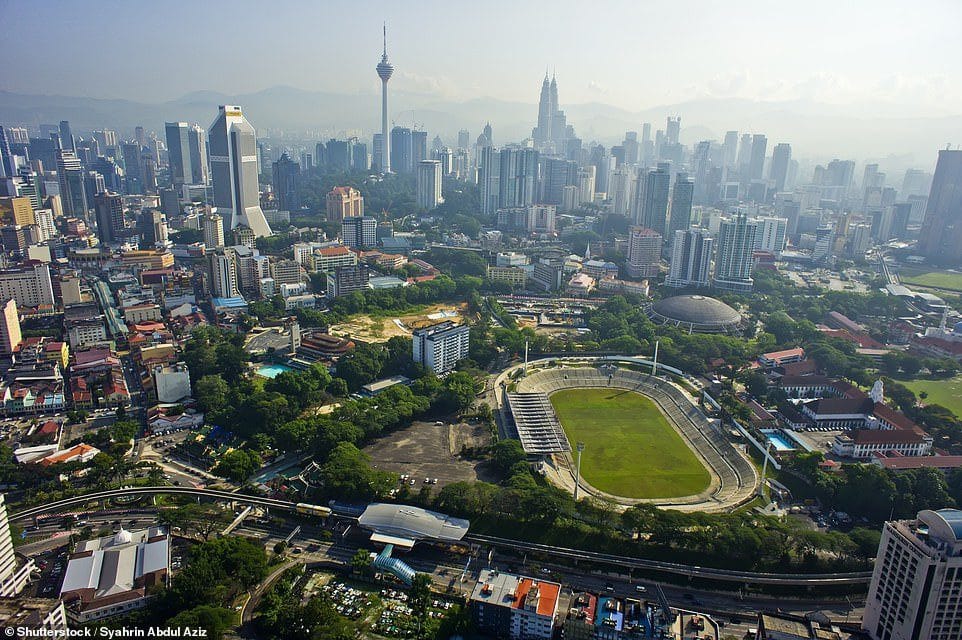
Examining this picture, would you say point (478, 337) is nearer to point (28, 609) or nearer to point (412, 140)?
point (28, 609)

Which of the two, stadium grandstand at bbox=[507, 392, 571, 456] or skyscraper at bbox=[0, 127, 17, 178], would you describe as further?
skyscraper at bbox=[0, 127, 17, 178]

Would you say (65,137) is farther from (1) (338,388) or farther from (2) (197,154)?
(1) (338,388)

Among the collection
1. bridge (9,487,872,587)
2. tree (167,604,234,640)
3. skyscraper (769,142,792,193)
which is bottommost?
bridge (9,487,872,587)

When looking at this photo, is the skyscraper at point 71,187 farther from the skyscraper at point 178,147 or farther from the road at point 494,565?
the road at point 494,565

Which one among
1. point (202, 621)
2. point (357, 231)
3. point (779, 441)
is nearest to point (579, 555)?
point (202, 621)

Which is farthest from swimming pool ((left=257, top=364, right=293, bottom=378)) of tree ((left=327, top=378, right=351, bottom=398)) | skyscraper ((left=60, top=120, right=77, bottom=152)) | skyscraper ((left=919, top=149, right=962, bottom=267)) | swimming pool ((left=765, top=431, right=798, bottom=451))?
skyscraper ((left=60, top=120, right=77, bottom=152))

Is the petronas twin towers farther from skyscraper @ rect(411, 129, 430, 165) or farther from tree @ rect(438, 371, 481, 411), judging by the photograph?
tree @ rect(438, 371, 481, 411)
